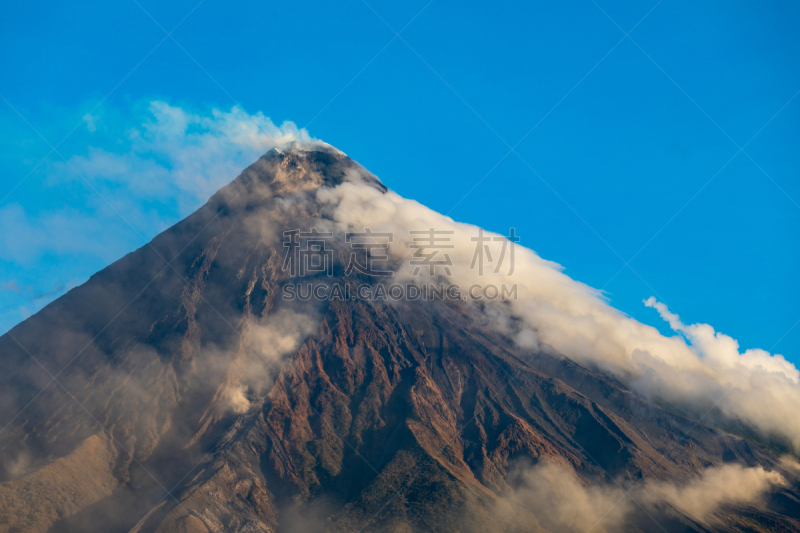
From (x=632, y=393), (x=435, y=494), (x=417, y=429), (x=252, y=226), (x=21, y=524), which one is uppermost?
(x=252, y=226)

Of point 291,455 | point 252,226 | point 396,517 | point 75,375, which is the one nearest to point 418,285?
point 252,226

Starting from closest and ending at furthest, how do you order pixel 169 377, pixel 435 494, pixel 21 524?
1. pixel 21 524
2. pixel 435 494
3. pixel 169 377

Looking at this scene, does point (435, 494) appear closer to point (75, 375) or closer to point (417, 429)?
point (417, 429)

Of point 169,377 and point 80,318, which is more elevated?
point 80,318

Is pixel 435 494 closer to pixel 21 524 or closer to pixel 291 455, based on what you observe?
pixel 291 455

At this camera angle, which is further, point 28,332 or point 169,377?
point 28,332

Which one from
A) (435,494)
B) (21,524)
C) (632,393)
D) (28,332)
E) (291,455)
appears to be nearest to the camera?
(21,524)

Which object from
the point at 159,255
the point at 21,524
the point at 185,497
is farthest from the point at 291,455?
the point at 159,255
